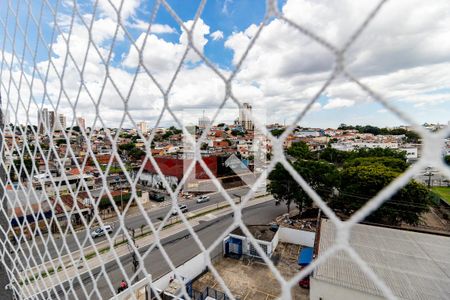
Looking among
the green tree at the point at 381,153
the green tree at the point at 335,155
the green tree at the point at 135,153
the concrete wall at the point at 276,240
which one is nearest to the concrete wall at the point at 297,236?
the concrete wall at the point at 276,240

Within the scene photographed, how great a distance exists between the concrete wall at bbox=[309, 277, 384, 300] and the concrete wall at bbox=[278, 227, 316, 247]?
2.46m

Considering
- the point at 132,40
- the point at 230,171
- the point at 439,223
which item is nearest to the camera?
the point at 132,40

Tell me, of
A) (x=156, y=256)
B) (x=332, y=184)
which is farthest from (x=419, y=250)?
(x=156, y=256)

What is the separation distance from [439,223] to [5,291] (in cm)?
821

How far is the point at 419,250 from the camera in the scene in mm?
3420

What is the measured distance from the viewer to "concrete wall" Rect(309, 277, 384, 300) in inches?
100.0

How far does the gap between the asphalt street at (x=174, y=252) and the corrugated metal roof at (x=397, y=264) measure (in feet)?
5.41

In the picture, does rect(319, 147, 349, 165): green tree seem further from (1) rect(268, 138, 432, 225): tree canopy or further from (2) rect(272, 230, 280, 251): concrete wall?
(2) rect(272, 230, 280, 251): concrete wall

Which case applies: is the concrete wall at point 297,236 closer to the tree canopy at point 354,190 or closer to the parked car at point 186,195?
the tree canopy at point 354,190

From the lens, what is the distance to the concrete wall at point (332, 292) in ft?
8.33

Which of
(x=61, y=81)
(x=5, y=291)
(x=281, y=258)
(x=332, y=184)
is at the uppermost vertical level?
(x=61, y=81)

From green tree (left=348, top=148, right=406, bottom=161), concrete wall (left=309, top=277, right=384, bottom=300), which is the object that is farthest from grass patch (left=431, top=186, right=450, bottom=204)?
concrete wall (left=309, top=277, right=384, bottom=300)

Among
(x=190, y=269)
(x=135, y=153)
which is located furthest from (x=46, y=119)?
(x=135, y=153)

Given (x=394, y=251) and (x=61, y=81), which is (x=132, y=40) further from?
(x=394, y=251)
